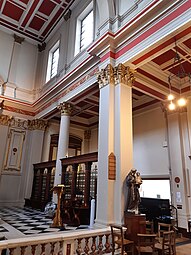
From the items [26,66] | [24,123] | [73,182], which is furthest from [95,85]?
[26,66]

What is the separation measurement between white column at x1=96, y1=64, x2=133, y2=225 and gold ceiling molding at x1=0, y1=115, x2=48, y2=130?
20.7 ft

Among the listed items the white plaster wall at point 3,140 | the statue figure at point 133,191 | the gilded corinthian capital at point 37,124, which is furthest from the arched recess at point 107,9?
the white plaster wall at point 3,140

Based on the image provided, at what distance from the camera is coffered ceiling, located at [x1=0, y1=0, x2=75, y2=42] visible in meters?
10.8

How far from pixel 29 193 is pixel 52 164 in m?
2.66

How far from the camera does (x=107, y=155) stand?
5.63m

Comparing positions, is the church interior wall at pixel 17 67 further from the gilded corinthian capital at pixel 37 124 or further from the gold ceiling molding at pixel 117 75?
the gold ceiling molding at pixel 117 75

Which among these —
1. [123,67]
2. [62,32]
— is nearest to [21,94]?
[62,32]

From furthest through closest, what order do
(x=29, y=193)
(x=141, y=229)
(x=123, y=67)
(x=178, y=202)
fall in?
(x=29, y=193), (x=178, y=202), (x=123, y=67), (x=141, y=229)

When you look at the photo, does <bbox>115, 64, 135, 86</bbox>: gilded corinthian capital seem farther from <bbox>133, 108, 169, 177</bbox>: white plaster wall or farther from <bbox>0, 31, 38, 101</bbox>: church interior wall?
<bbox>0, 31, 38, 101</bbox>: church interior wall

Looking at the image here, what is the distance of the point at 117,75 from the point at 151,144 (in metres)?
4.05

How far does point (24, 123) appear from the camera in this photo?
39.2 feet

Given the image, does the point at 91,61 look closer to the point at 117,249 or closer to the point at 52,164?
the point at 52,164

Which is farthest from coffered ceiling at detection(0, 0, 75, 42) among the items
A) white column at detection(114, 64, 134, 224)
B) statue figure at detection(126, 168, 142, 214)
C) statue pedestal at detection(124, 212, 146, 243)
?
statue pedestal at detection(124, 212, 146, 243)

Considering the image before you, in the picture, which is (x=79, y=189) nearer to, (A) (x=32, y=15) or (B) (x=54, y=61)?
(B) (x=54, y=61)
